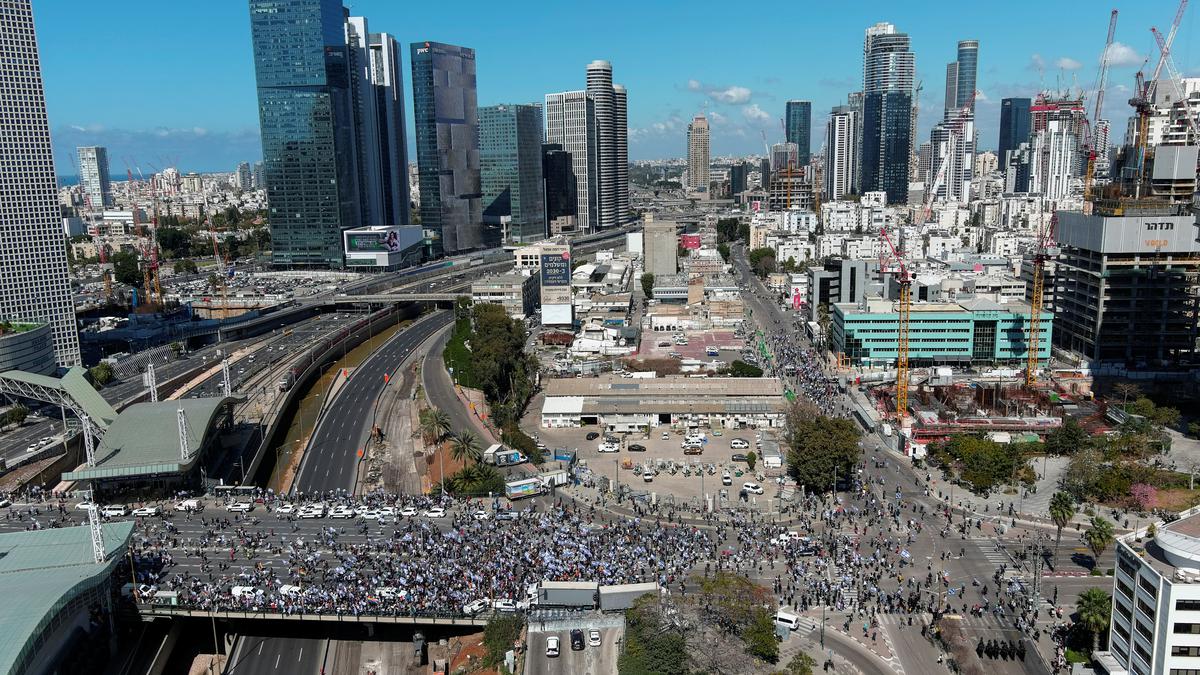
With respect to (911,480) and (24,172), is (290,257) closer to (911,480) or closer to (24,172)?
(24,172)

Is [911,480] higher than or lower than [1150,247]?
lower

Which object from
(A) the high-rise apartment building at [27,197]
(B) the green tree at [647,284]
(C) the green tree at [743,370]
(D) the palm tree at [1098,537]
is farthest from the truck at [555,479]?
(B) the green tree at [647,284]

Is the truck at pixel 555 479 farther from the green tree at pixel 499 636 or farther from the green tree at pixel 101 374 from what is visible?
the green tree at pixel 101 374

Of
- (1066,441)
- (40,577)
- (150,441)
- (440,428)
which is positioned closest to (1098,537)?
(1066,441)

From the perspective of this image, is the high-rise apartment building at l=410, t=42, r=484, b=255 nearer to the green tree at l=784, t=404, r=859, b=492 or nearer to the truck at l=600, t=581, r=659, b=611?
the green tree at l=784, t=404, r=859, b=492

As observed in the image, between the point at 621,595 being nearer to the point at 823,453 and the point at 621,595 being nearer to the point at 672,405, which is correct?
the point at 823,453

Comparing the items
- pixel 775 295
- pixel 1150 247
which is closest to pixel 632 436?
pixel 1150 247

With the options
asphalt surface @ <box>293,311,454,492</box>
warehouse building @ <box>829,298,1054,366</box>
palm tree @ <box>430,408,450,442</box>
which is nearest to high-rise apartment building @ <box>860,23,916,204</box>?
warehouse building @ <box>829,298,1054,366</box>
